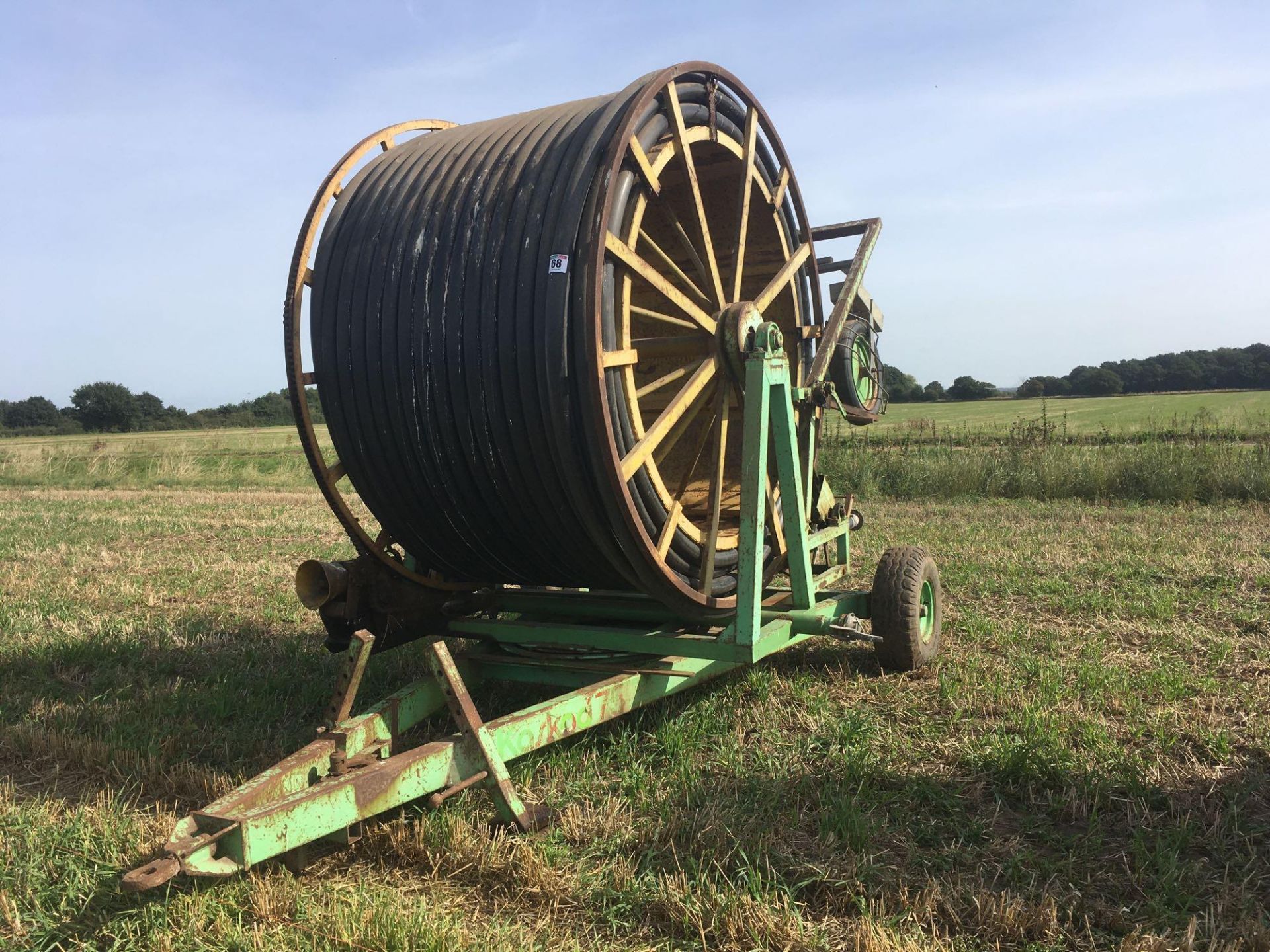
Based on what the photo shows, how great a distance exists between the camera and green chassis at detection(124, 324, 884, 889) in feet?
9.23

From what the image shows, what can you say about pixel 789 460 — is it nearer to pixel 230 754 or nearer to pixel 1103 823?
pixel 1103 823

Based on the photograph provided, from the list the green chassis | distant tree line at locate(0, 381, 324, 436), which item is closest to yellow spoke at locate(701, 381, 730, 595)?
the green chassis

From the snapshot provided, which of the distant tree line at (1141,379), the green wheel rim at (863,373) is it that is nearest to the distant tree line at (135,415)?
the distant tree line at (1141,379)

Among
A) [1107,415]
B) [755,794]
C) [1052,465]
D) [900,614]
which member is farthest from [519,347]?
[1107,415]

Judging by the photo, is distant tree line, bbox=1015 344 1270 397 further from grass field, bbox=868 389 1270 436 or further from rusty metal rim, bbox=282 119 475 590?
rusty metal rim, bbox=282 119 475 590

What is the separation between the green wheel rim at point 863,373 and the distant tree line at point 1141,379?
49.5m

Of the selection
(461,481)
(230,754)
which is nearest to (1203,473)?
(461,481)

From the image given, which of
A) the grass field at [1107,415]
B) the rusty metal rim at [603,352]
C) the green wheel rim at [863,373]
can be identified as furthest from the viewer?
the grass field at [1107,415]

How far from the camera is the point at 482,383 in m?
4.06

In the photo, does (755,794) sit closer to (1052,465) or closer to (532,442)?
(532,442)

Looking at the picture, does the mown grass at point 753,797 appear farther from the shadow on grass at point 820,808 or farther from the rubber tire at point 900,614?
the rubber tire at point 900,614

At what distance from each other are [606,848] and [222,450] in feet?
108

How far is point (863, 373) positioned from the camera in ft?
21.0

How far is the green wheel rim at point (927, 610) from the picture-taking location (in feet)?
18.6
